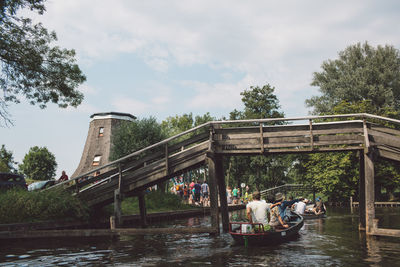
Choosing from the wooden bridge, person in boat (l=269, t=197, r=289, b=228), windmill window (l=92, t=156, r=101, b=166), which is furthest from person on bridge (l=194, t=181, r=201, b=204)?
windmill window (l=92, t=156, r=101, b=166)

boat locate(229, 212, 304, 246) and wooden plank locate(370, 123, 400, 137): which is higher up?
wooden plank locate(370, 123, 400, 137)

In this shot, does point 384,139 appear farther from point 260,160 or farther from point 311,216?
point 260,160

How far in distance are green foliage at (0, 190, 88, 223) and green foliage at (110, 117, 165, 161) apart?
54.1 feet

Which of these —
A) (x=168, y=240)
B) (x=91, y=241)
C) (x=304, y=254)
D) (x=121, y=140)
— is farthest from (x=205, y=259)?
(x=121, y=140)

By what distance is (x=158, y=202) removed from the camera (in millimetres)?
26703

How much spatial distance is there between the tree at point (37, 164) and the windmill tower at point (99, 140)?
37.3m

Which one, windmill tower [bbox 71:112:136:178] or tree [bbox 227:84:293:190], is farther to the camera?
tree [bbox 227:84:293:190]

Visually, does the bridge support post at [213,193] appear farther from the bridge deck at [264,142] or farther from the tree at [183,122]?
the tree at [183,122]

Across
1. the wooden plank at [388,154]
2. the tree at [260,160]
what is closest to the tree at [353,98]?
the tree at [260,160]

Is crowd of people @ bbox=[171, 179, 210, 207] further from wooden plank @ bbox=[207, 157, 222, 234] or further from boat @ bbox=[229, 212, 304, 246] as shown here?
boat @ bbox=[229, 212, 304, 246]

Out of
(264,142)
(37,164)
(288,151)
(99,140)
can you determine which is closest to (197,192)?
(264,142)

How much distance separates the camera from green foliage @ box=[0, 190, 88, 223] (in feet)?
47.1

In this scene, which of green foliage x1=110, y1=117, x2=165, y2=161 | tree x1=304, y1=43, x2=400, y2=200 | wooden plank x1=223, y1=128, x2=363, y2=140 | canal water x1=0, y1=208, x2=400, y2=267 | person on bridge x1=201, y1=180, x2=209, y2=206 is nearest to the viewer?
canal water x1=0, y1=208, x2=400, y2=267

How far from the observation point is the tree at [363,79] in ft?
129
